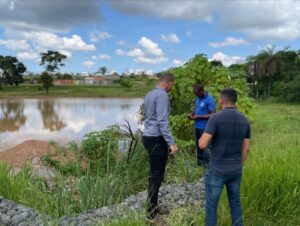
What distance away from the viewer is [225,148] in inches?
172

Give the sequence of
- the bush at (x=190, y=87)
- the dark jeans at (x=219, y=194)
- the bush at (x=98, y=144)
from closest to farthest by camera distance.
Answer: the dark jeans at (x=219, y=194)
the bush at (x=98, y=144)
the bush at (x=190, y=87)

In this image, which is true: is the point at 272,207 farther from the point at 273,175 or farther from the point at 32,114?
the point at 32,114

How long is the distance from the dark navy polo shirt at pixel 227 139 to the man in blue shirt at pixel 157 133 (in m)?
0.90

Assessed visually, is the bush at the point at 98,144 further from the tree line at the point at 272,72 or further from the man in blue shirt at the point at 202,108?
the tree line at the point at 272,72

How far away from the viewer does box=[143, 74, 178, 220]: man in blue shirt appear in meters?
5.24

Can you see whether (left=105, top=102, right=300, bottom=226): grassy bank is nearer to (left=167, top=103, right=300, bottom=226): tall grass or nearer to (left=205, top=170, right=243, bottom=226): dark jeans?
(left=167, top=103, right=300, bottom=226): tall grass

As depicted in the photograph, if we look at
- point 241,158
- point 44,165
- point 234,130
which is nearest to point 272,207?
point 241,158

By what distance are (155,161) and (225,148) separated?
1.28m

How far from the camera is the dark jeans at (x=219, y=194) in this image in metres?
4.46

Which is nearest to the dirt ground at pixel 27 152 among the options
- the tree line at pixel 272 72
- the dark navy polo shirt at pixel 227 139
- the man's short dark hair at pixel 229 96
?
the dark navy polo shirt at pixel 227 139

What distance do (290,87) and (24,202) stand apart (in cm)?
3714

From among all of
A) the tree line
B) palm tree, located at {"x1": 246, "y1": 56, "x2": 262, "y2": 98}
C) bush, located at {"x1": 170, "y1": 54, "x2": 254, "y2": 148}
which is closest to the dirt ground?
bush, located at {"x1": 170, "y1": 54, "x2": 254, "y2": 148}

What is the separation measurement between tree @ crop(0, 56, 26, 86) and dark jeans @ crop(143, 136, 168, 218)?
7838 cm

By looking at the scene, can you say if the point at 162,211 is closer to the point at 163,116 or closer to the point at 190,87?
the point at 163,116
